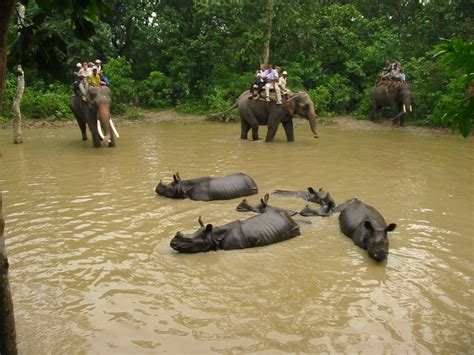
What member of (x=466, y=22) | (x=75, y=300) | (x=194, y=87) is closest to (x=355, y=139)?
(x=466, y=22)

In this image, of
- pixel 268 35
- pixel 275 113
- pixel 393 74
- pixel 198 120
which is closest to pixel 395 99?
pixel 393 74

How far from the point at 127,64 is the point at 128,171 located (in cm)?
1625

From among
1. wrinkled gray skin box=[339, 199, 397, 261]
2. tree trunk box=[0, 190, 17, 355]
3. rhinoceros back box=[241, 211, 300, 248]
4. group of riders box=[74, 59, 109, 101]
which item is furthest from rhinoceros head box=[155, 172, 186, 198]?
group of riders box=[74, 59, 109, 101]

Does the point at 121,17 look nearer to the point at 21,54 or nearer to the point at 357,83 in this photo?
the point at 357,83

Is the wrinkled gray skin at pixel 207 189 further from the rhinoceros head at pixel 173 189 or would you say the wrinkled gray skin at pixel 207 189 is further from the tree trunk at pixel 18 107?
the tree trunk at pixel 18 107

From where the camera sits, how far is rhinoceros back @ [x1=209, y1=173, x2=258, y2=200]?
397 inches

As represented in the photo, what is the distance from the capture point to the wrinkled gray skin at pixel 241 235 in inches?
287

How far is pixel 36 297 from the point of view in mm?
6016

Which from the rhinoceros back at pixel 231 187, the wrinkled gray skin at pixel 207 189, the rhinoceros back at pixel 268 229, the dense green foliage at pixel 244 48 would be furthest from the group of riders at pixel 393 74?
the rhinoceros back at pixel 268 229

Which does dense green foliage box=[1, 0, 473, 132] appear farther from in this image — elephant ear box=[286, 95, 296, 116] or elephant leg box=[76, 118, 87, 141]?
elephant ear box=[286, 95, 296, 116]

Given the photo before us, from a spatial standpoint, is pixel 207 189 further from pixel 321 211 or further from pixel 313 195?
pixel 321 211

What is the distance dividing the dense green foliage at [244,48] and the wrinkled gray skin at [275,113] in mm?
→ 6865

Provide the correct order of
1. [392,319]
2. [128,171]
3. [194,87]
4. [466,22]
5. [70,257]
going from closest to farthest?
1. [392,319]
2. [70,257]
3. [128,171]
4. [466,22]
5. [194,87]

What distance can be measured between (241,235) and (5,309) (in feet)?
13.2
